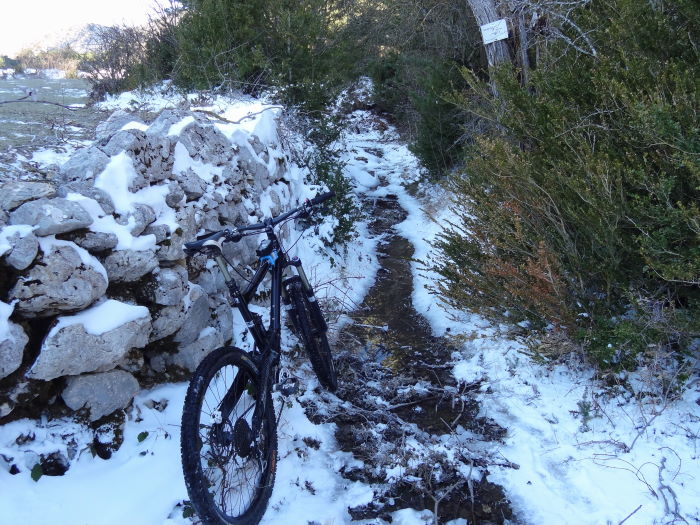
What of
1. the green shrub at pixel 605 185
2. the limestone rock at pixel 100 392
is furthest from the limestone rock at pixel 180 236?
the green shrub at pixel 605 185

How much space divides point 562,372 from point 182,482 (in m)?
2.67

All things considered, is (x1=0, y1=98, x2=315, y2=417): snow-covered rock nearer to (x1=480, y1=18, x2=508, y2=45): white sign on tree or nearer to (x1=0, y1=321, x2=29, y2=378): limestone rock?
(x1=0, y1=321, x2=29, y2=378): limestone rock

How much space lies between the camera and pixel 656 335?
291cm

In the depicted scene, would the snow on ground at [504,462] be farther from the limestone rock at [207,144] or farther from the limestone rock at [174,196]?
the limestone rock at [207,144]

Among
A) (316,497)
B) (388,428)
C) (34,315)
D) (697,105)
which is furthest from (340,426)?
(697,105)

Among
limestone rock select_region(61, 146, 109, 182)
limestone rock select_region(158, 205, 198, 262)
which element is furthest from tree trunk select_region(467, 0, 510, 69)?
limestone rock select_region(61, 146, 109, 182)

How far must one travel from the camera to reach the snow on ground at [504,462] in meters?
2.27

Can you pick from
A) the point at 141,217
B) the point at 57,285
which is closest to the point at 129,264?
the point at 141,217

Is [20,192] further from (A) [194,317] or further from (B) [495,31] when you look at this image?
(B) [495,31]

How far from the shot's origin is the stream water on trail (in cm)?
257

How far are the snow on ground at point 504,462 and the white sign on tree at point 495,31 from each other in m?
4.13

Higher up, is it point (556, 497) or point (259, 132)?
point (259, 132)

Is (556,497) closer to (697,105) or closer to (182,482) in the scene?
(182,482)

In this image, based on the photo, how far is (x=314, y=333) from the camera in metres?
3.38
